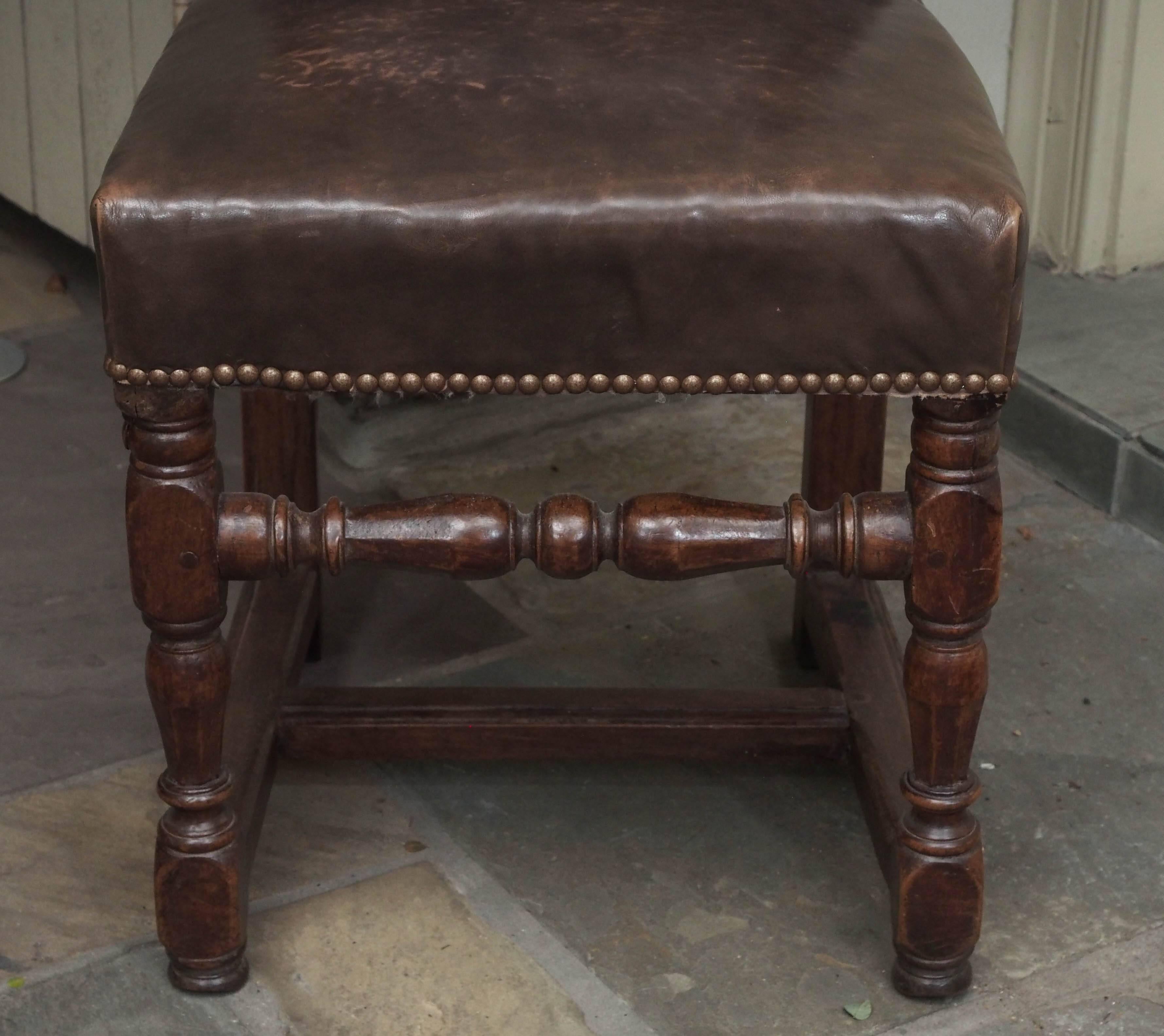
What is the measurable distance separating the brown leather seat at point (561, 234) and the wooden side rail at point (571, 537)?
0.08 metres

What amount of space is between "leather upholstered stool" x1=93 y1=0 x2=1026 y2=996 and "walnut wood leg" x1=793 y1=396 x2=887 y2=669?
12.9 inches

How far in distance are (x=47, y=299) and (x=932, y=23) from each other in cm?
143

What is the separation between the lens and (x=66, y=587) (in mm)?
1593

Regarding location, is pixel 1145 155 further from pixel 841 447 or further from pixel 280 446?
pixel 280 446

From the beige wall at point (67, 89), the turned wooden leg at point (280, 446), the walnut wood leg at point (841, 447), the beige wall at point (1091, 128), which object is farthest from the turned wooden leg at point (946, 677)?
the beige wall at point (67, 89)

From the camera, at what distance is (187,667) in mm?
1006

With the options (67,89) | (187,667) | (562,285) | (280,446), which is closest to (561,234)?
(562,285)

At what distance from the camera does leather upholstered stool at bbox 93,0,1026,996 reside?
91cm

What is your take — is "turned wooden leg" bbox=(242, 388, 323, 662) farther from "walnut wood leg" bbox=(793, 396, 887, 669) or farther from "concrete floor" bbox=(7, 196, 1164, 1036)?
"walnut wood leg" bbox=(793, 396, 887, 669)

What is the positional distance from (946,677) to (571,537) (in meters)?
0.23

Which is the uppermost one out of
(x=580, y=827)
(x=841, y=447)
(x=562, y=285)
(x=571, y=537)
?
(x=562, y=285)

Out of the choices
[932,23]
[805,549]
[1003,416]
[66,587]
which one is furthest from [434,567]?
[1003,416]

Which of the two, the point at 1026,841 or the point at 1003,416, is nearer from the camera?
the point at 1026,841

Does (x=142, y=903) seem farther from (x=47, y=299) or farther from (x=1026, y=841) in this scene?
(x=47, y=299)
